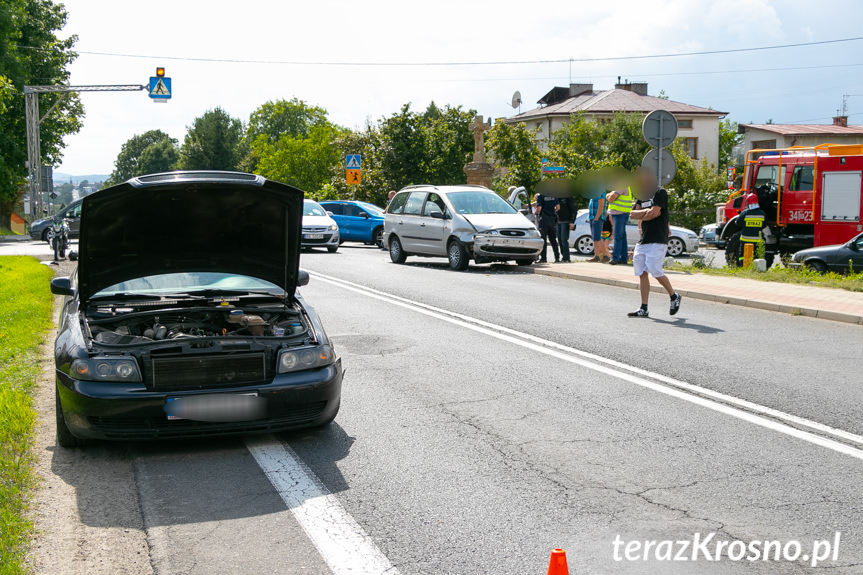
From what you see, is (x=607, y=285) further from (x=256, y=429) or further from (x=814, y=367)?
(x=256, y=429)

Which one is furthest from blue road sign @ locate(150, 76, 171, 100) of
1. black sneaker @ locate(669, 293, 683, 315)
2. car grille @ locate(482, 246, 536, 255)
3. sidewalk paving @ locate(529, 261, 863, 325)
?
black sneaker @ locate(669, 293, 683, 315)

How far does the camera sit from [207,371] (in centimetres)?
521

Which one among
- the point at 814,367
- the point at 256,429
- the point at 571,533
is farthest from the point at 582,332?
the point at 571,533

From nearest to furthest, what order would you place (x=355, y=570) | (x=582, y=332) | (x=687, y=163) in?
(x=355, y=570) < (x=582, y=332) < (x=687, y=163)

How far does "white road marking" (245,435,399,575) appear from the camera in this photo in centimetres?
371

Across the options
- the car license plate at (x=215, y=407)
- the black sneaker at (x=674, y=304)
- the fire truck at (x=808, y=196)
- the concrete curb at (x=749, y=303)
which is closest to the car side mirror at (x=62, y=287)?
the car license plate at (x=215, y=407)

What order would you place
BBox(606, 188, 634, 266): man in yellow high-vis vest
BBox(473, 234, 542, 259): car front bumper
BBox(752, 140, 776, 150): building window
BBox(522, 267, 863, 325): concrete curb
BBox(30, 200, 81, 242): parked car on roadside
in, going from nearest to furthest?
BBox(522, 267, 863, 325): concrete curb
BBox(606, 188, 634, 266): man in yellow high-vis vest
BBox(473, 234, 542, 259): car front bumper
BBox(30, 200, 81, 242): parked car on roadside
BBox(752, 140, 776, 150): building window

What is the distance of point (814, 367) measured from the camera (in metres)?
8.04

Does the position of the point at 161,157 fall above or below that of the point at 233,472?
above

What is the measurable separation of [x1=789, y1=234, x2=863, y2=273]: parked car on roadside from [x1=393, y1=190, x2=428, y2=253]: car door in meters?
8.32

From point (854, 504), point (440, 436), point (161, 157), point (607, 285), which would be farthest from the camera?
point (161, 157)

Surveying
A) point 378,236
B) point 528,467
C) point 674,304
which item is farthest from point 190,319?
point 378,236

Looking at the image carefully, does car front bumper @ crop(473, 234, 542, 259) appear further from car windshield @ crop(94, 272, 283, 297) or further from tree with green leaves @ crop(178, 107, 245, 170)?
tree with green leaves @ crop(178, 107, 245, 170)

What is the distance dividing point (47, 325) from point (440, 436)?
21.8ft
